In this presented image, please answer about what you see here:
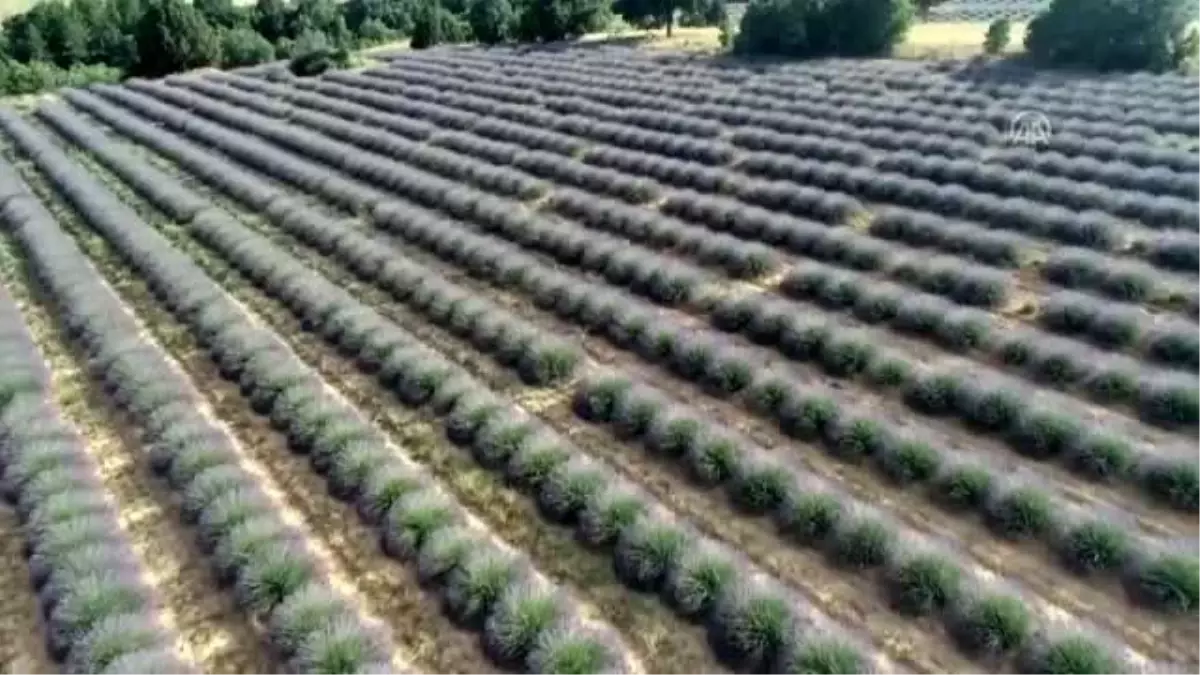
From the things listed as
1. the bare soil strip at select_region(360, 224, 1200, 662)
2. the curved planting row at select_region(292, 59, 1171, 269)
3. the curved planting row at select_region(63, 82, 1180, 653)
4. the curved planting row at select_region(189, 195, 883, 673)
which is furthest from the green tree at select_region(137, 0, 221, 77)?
the bare soil strip at select_region(360, 224, 1200, 662)

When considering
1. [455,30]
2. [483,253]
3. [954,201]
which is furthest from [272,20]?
[954,201]

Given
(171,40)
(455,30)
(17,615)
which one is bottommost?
(17,615)

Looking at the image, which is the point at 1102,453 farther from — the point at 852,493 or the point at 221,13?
the point at 221,13

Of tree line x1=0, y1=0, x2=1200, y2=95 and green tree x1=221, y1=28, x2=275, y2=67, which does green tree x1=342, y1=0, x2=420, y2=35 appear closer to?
tree line x1=0, y1=0, x2=1200, y2=95

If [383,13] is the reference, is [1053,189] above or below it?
below

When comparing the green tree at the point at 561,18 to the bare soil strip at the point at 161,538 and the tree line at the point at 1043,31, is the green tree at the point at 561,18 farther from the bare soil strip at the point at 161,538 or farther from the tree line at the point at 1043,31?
the bare soil strip at the point at 161,538
